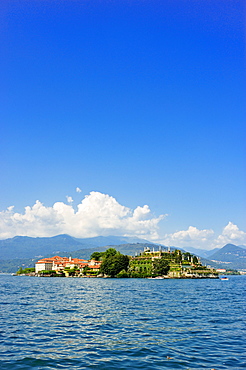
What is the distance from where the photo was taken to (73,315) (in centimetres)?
3750

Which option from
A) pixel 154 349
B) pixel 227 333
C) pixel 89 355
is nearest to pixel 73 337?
pixel 89 355

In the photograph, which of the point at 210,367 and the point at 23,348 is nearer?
the point at 210,367

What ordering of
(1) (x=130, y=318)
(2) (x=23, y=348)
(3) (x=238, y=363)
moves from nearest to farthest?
(3) (x=238, y=363) → (2) (x=23, y=348) → (1) (x=130, y=318)

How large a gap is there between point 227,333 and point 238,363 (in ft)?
30.8

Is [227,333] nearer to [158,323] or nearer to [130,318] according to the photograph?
[158,323]

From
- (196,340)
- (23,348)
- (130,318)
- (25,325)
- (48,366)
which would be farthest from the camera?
(130,318)

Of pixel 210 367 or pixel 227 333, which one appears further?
pixel 227 333

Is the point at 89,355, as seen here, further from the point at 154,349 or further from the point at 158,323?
the point at 158,323

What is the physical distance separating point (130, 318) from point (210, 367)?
18.0 m

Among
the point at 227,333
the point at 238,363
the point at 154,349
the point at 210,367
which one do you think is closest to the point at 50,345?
the point at 154,349

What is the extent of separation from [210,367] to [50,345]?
36.0 feet

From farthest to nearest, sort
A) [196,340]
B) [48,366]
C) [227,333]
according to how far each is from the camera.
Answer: [227,333], [196,340], [48,366]

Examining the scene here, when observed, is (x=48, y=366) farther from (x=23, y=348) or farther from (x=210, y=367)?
(x=210, y=367)

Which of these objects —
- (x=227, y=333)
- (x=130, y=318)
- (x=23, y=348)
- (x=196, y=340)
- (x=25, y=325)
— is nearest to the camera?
(x=23, y=348)
